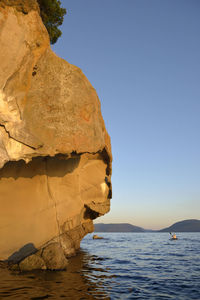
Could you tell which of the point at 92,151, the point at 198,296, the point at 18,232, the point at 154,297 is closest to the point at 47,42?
the point at 92,151

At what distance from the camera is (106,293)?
8.91 m

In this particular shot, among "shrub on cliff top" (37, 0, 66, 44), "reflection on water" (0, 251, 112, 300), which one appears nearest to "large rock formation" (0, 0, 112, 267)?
"reflection on water" (0, 251, 112, 300)

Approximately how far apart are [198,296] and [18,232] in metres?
9.86

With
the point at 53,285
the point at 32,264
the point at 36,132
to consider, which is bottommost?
the point at 32,264

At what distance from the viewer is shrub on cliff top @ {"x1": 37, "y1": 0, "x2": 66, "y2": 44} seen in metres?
18.3

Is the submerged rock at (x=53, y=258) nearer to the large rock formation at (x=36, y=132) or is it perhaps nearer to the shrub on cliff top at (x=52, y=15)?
the large rock formation at (x=36, y=132)

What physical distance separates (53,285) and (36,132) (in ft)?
23.3

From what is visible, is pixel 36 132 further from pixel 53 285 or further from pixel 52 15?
pixel 52 15

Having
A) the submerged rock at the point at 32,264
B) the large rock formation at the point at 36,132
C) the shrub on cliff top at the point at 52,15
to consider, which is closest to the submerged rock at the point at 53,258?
the submerged rock at the point at 32,264

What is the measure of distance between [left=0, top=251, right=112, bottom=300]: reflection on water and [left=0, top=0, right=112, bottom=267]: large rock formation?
7.99 ft

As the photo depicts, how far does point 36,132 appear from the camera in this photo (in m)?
12.2

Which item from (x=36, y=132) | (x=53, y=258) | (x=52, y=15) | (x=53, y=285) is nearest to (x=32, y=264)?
(x=53, y=258)

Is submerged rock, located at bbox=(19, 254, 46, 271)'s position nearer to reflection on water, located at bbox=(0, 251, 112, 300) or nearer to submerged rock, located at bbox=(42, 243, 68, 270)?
submerged rock, located at bbox=(42, 243, 68, 270)

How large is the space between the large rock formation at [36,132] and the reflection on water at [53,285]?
7.99 feet
